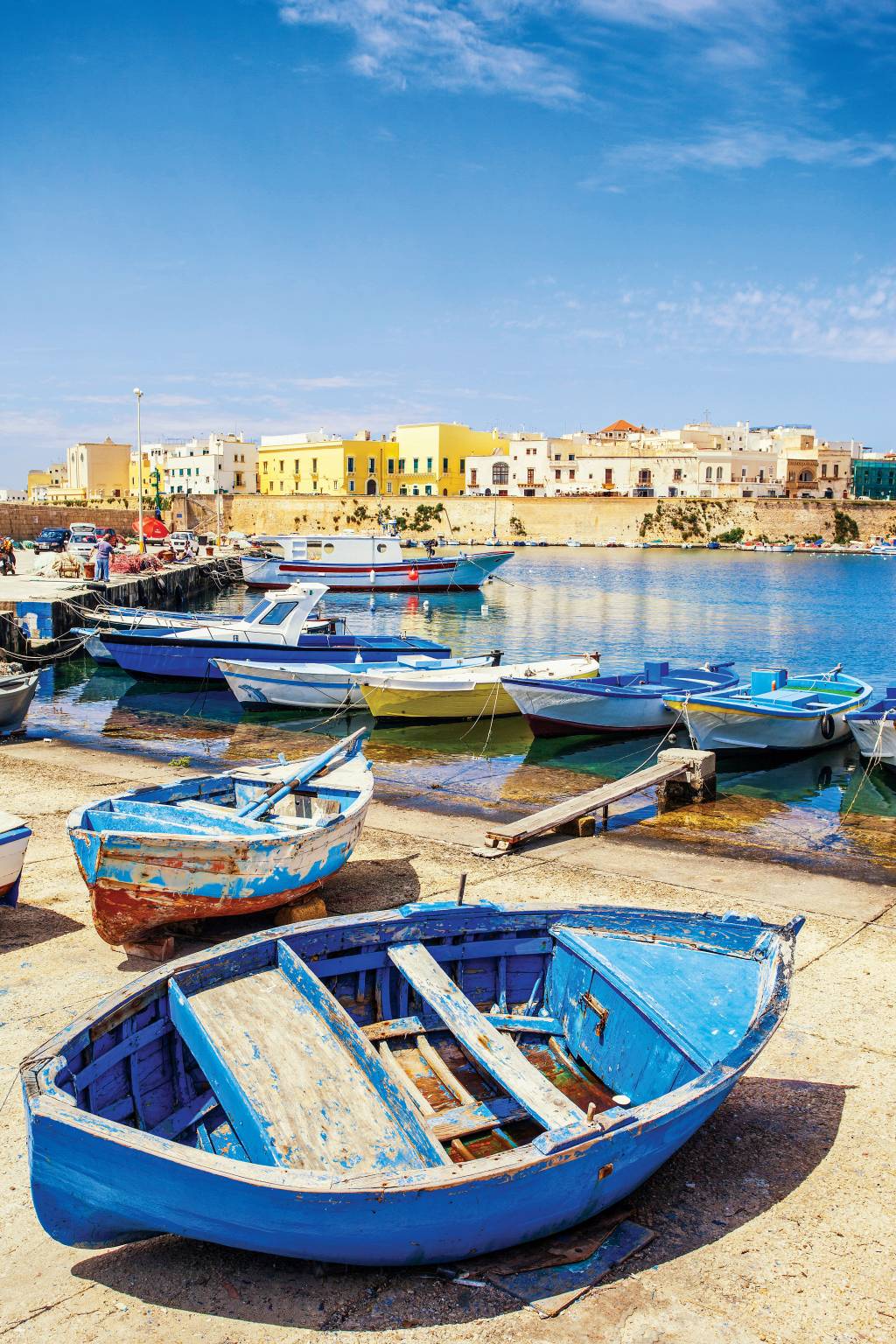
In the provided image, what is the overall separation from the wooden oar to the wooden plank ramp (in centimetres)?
153

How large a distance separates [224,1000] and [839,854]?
8.41 meters

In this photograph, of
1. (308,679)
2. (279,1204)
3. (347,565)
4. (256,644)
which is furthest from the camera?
(347,565)

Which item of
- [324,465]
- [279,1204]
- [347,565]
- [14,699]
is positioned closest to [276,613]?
[14,699]

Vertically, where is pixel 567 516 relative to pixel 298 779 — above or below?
above

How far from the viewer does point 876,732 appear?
14844 mm

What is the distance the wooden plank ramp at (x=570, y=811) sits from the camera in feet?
32.4

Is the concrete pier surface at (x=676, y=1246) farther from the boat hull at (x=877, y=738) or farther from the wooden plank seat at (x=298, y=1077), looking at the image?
the boat hull at (x=877, y=738)

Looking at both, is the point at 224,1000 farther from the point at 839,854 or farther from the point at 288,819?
the point at 839,854

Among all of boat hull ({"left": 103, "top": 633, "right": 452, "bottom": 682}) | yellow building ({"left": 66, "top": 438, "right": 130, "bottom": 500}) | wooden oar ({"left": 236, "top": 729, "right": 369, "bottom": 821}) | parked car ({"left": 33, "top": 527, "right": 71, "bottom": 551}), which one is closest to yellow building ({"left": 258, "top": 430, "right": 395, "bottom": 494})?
yellow building ({"left": 66, "top": 438, "right": 130, "bottom": 500})

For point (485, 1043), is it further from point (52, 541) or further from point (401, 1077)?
point (52, 541)

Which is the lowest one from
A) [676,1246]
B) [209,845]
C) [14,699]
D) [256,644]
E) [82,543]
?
[676,1246]

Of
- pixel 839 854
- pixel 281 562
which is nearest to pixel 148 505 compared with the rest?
pixel 281 562

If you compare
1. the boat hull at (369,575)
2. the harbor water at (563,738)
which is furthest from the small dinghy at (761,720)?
the boat hull at (369,575)

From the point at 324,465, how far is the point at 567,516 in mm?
22327
